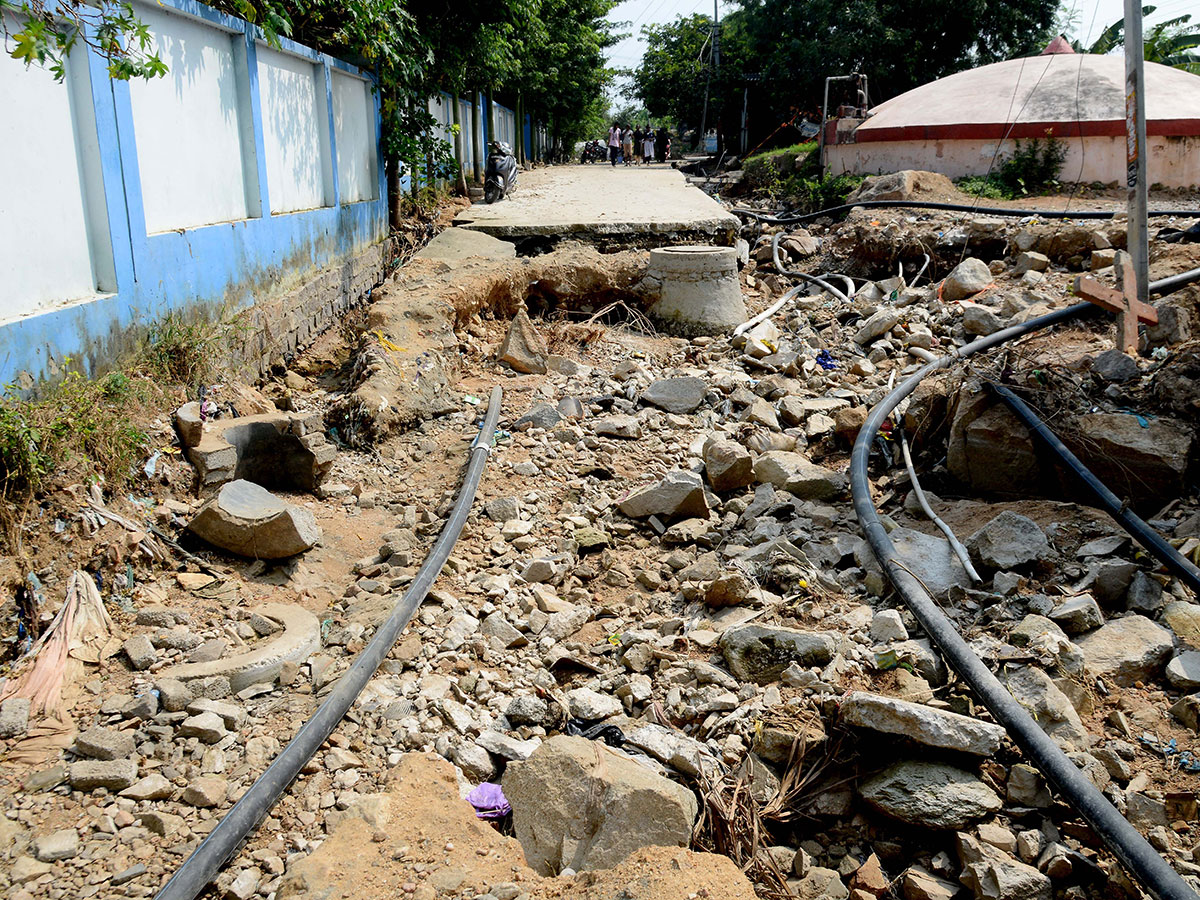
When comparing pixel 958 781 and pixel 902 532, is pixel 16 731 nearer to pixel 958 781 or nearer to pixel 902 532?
pixel 958 781

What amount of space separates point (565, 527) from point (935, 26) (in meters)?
23.9

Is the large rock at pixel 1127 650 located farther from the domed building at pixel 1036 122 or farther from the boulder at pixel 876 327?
the domed building at pixel 1036 122

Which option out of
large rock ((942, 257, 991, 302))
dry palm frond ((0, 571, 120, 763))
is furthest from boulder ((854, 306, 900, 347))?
dry palm frond ((0, 571, 120, 763))

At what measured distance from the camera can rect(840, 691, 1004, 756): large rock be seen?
2.50 m

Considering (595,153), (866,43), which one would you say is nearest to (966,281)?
(866,43)

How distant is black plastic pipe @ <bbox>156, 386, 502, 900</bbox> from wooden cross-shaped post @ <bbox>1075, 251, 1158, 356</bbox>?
4.15 metres

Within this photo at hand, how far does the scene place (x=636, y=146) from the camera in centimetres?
3522

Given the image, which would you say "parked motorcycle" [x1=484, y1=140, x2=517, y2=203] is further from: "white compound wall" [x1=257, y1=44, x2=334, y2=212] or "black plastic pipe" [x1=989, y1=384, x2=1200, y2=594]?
"black plastic pipe" [x1=989, y1=384, x2=1200, y2=594]

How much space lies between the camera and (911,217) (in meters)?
10.5

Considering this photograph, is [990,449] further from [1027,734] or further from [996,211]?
[996,211]

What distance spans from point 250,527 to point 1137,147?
5.82 meters

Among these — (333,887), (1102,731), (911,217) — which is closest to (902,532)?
(1102,731)

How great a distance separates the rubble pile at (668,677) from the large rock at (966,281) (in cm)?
280

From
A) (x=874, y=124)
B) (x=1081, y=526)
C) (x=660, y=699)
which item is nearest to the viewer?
(x=660, y=699)
